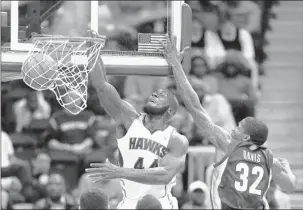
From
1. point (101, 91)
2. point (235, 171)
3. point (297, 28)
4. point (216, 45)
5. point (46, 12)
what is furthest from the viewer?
point (297, 28)

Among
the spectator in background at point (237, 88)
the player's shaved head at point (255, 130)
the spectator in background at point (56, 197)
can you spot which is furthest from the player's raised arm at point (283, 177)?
the spectator in background at point (237, 88)

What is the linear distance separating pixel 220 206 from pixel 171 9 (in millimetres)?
2007

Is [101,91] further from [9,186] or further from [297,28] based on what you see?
[297,28]

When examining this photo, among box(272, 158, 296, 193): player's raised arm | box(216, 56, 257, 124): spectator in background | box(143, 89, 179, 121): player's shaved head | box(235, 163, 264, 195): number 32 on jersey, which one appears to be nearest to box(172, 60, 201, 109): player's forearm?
box(143, 89, 179, 121): player's shaved head

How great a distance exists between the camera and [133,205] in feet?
28.8

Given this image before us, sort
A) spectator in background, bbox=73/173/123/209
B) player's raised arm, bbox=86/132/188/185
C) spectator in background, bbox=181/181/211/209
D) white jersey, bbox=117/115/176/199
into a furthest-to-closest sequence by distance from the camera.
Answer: spectator in background, bbox=73/173/123/209, spectator in background, bbox=181/181/211/209, white jersey, bbox=117/115/176/199, player's raised arm, bbox=86/132/188/185

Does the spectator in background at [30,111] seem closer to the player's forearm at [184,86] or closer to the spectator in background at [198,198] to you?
the spectator in background at [198,198]

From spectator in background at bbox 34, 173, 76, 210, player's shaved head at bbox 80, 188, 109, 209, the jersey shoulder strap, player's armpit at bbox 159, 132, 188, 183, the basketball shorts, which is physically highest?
the jersey shoulder strap

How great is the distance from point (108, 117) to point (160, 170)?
379 cm

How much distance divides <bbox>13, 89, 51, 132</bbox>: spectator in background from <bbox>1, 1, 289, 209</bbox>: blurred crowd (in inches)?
0.5

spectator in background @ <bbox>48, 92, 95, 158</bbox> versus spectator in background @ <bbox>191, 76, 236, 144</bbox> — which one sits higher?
spectator in background @ <bbox>191, 76, 236, 144</bbox>

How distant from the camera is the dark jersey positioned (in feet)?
25.9

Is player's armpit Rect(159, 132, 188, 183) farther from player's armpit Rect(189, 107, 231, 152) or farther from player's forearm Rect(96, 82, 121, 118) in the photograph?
player's forearm Rect(96, 82, 121, 118)


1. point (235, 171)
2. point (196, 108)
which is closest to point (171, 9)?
point (196, 108)
